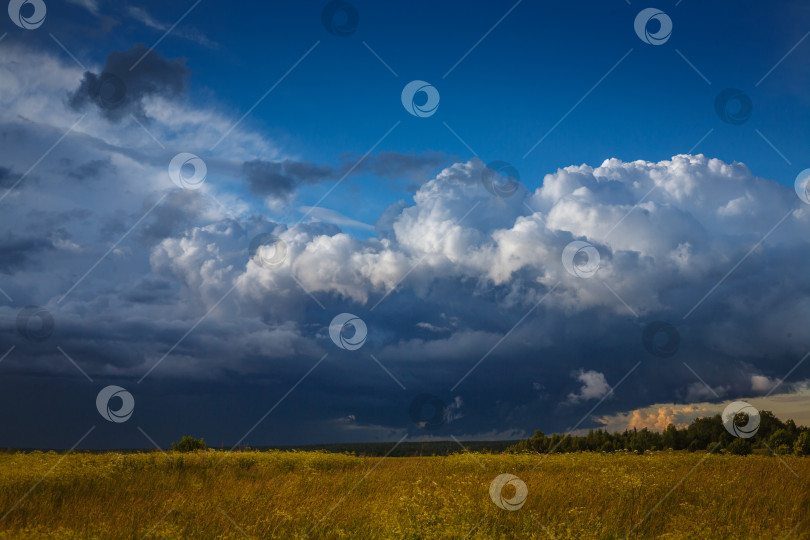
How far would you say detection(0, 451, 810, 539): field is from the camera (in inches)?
446

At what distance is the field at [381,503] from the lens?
446 inches

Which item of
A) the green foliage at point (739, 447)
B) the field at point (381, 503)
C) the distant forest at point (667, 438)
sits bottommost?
the field at point (381, 503)

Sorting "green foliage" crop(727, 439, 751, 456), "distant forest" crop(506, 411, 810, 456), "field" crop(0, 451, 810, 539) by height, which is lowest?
"field" crop(0, 451, 810, 539)

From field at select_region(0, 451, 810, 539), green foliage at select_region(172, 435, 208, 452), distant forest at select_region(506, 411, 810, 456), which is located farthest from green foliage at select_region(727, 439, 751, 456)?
green foliage at select_region(172, 435, 208, 452)

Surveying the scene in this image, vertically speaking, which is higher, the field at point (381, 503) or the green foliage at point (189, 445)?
the green foliage at point (189, 445)

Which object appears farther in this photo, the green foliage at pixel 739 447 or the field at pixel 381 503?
the green foliage at pixel 739 447

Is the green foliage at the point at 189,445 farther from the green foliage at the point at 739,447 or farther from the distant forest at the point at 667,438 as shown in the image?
the green foliage at the point at 739,447

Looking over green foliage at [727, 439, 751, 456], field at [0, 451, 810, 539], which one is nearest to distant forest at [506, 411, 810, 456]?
green foliage at [727, 439, 751, 456]

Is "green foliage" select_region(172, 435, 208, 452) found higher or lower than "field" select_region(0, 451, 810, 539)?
higher

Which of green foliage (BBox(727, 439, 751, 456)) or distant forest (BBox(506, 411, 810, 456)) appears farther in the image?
distant forest (BBox(506, 411, 810, 456))

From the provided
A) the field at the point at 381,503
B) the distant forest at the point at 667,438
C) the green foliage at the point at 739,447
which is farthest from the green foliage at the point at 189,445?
the green foliage at the point at 739,447

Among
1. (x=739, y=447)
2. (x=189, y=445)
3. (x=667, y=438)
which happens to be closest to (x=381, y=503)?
(x=189, y=445)

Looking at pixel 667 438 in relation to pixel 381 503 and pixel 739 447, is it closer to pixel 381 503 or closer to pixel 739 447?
pixel 739 447

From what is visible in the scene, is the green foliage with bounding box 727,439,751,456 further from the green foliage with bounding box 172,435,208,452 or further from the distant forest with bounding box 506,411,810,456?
the green foliage with bounding box 172,435,208,452
